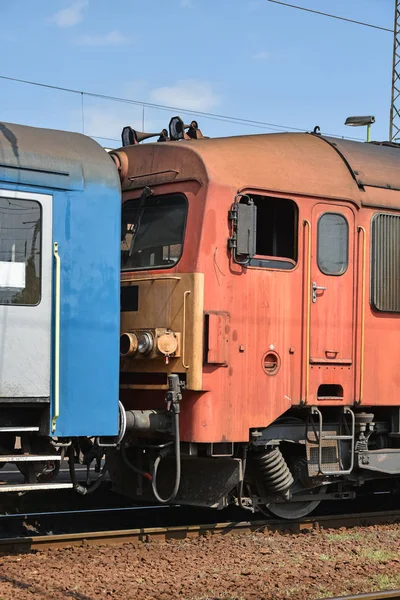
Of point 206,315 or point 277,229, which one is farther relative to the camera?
point 277,229

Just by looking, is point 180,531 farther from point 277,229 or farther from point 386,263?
point 386,263

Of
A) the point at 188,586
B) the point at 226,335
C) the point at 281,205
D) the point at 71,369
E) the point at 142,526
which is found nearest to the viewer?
the point at 188,586

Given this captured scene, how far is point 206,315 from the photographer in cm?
830

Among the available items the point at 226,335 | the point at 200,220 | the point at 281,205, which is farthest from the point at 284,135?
the point at 226,335

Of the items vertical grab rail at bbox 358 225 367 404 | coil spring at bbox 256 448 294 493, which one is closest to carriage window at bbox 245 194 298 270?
vertical grab rail at bbox 358 225 367 404

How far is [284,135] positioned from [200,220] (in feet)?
5.85

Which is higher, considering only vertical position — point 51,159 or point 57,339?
point 51,159

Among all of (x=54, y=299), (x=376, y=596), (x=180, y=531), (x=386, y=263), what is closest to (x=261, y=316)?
(x=386, y=263)

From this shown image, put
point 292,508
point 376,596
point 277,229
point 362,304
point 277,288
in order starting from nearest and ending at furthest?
1. point 376,596
2. point 277,288
3. point 277,229
4. point 362,304
5. point 292,508

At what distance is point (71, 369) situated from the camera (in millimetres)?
7531

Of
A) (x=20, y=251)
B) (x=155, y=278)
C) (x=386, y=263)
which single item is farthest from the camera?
(x=386, y=263)

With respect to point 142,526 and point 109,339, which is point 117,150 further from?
point 142,526

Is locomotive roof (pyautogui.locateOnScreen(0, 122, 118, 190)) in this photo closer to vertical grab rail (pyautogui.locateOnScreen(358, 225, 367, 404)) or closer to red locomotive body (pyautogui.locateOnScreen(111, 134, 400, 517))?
red locomotive body (pyautogui.locateOnScreen(111, 134, 400, 517))

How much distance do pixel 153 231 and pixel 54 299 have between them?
5.84 feet
